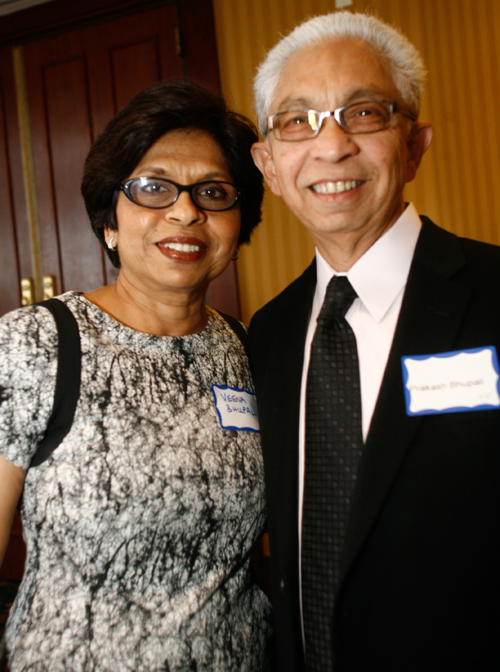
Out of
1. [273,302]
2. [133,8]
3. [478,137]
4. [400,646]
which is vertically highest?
[133,8]

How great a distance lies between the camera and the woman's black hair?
1.40 m

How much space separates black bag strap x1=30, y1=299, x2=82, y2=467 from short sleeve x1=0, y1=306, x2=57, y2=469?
0.04ft

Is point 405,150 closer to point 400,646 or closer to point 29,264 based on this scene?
point 400,646

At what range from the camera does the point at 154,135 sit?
4.58ft

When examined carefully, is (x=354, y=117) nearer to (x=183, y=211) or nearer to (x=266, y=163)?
(x=266, y=163)

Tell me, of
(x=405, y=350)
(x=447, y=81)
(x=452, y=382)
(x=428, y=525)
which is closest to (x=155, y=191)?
(x=405, y=350)

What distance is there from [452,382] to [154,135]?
965 mm

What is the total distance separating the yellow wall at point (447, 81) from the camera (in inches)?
117

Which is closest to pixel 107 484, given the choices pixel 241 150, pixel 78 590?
pixel 78 590

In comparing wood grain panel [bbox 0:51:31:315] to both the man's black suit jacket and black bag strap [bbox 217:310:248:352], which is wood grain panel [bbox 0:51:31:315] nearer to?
black bag strap [bbox 217:310:248:352]

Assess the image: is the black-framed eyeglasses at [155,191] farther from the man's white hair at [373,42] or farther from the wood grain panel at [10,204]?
the wood grain panel at [10,204]

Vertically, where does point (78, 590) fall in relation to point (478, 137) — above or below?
below

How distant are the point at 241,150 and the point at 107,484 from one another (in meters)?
0.98

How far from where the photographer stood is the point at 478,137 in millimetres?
3012
